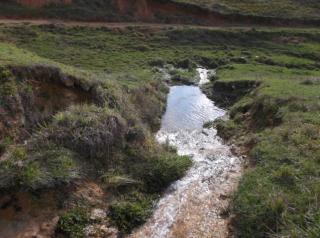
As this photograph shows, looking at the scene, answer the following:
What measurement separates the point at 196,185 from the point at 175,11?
41.1 meters

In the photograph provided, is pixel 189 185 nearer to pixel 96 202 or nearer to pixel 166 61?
pixel 96 202

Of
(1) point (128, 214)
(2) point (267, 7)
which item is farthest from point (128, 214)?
(2) point (267, 7)

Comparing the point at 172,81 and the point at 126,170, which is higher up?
the point at 126,170

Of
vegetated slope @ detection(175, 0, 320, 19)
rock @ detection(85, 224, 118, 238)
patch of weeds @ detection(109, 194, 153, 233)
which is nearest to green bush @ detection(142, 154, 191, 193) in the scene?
patch of weeds @ detection(109, 194, 153, 233)

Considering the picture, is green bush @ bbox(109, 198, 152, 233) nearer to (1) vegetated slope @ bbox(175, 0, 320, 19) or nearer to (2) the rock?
(2) the rock

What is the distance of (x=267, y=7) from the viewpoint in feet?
202

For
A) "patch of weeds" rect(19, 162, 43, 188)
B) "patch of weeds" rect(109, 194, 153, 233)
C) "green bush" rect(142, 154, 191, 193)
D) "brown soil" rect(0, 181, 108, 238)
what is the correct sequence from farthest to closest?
"green bush" rect(142, 154, 191, 193) < "patch of weeds" rect(109, 194, 153, 233) < "patch of weeds" rect(19, 162, 43, 188) < "brown soil" rect(0, 181, 108, 238)

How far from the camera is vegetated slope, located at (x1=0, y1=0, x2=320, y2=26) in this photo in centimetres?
4844

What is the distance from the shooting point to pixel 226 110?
31453mm

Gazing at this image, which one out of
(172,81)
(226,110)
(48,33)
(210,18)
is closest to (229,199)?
(226,110)

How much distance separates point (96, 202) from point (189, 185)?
4.20 m

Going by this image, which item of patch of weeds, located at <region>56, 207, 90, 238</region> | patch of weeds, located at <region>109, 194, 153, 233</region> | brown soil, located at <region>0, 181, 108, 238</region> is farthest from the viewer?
patch of weeds, located at <region>109, 194, 153, 233</region>

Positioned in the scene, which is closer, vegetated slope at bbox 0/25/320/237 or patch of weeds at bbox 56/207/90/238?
patch of weeds at bbox 56/207/90/238

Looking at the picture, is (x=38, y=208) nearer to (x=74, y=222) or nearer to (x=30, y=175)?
(x=30, y=175)
